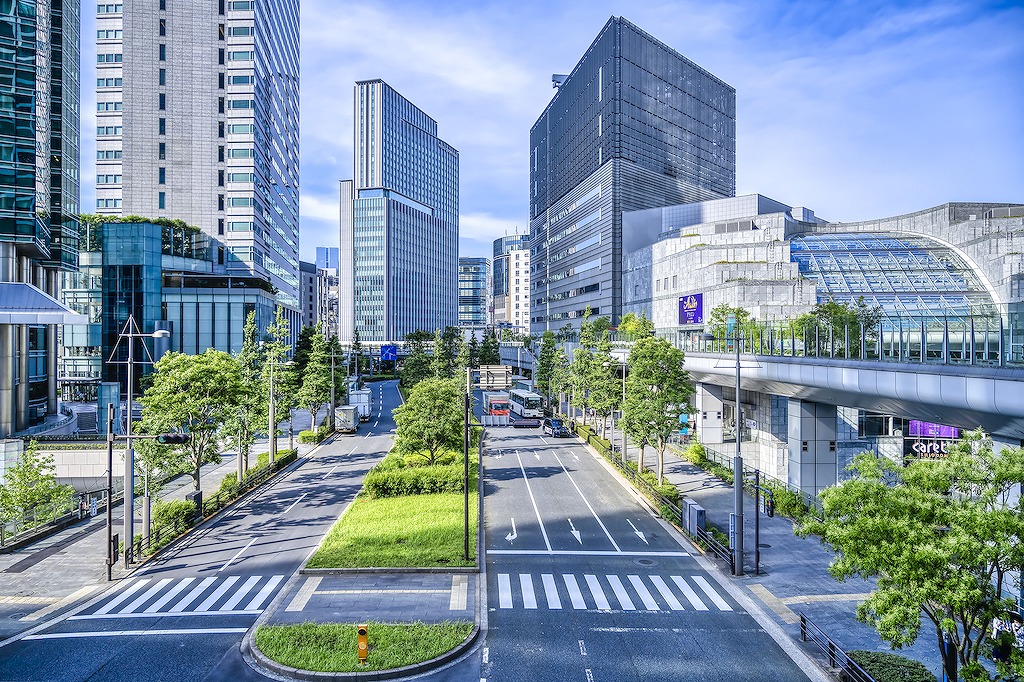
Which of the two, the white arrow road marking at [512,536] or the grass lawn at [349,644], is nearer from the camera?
the grass lawn at [349,644]

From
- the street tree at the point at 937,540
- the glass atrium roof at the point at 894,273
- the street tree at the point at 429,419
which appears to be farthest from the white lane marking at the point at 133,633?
the glass atrium roof at the point at 894,273

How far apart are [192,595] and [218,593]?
2.85ft

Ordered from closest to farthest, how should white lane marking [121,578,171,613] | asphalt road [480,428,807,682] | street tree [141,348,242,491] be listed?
asphalt road [480,428,807,682], white lane marking [121,578,171,613], street tree [141,348,242,491]

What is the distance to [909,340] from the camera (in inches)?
1037

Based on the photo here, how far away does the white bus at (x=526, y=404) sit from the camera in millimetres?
74562

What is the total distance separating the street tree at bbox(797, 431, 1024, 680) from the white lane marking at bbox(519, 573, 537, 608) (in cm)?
1071

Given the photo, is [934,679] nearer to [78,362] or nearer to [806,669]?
[806,669]

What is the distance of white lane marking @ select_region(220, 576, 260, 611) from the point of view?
21.7 meters

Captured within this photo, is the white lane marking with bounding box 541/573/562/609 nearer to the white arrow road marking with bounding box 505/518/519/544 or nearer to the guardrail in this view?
the white arrow road marking with bounding box 505/518/519/544

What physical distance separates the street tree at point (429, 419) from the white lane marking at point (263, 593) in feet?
53.4

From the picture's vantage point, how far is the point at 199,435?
33.6 meters

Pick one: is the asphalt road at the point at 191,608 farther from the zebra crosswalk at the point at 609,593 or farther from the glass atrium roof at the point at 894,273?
the glass atrium roof at the point at 894,273

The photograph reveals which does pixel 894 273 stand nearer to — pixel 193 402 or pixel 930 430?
pixel 930 430

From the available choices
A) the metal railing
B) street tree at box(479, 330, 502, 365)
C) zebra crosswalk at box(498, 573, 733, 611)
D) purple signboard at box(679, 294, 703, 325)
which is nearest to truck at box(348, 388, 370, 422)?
purple signboard at box(679, 294, 703, 325)
